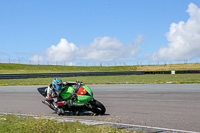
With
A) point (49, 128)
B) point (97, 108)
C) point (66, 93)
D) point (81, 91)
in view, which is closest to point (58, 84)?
point (66, 93)

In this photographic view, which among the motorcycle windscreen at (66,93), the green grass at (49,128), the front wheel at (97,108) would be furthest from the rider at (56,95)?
the green grass at (49,128)

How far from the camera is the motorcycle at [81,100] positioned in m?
9.10

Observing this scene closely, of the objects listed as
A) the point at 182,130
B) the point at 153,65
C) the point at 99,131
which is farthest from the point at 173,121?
the point at 153,65

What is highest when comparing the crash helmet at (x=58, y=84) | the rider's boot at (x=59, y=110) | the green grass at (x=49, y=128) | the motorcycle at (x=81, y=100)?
the crash helmet at (x=58, y=84)

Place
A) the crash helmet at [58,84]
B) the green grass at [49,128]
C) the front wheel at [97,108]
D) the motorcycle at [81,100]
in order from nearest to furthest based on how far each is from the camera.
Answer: the green grass at [49,128] < the motorcycle at [81,100] < the front wheel at [97,108] < the crash helmet at [58,84]

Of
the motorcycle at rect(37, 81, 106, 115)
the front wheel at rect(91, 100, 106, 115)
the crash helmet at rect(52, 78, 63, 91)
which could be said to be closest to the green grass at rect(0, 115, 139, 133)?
the motorcycle at rect(37, 81, 106, 115)

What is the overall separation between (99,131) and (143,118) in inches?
103

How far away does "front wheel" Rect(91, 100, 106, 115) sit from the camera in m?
9.20

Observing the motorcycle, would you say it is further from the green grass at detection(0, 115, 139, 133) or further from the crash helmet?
the green grass at detection(0, 115, 139, 133)

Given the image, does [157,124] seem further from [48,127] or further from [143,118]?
[48,127]

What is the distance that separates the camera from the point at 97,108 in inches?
369

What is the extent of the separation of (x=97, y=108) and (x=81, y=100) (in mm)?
612

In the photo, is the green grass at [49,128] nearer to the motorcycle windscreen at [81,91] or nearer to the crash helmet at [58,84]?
the motorcycle windscreen at [81,91]

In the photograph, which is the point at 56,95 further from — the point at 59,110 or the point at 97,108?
the point at 97,108
